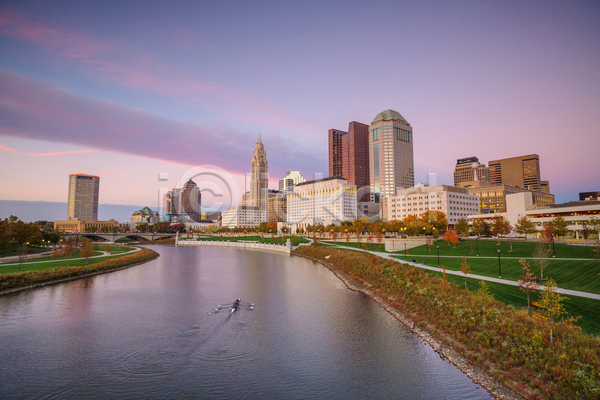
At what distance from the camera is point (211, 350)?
24.7 m

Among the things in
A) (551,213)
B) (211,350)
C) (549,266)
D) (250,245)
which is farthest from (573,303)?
(250,245)

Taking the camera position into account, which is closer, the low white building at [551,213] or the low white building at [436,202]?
the low white building at [551,213]

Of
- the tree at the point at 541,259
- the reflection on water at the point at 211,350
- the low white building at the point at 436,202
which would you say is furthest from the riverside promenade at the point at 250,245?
the low white building at the point at 436,202

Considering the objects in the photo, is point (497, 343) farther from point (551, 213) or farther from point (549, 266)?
point (551, 213)

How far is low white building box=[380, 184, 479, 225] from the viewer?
158 metres

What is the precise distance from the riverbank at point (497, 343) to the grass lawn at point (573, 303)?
2.79 meters

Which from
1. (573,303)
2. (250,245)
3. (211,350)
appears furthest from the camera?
(250,245)

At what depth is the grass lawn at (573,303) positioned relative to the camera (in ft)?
72.7

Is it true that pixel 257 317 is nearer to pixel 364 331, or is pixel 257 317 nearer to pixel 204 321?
pixel 204 321

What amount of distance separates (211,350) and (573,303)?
28792 millimetres

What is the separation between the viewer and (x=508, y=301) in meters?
28.0

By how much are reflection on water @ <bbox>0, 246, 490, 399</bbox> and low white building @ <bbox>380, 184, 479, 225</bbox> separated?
132 meters

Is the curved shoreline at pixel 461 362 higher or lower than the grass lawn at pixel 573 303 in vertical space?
lower

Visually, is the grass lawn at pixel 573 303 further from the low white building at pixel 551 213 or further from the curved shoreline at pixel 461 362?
the low white building at pixel 551 213
